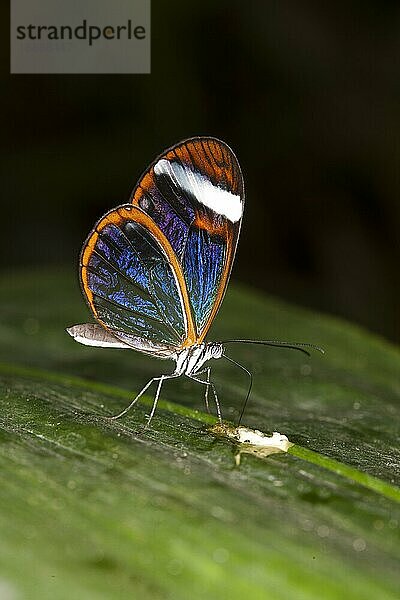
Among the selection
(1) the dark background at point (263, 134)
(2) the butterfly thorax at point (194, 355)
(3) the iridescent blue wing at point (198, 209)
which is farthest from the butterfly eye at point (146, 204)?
(1) the dark background at point (263, 134)

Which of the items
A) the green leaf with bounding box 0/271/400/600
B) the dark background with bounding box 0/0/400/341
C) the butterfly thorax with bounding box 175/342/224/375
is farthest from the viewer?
the dark background with bounding box 0/0/400/341

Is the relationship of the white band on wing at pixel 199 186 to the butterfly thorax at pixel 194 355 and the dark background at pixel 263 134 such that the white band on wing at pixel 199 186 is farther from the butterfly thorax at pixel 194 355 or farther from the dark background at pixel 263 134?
the dark background at pixel 263 134

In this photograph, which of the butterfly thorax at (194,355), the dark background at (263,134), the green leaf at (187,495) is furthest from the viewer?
the dark background at (263,134)

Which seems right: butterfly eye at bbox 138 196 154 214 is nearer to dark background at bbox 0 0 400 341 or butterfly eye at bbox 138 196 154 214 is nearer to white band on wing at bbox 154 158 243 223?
white band on wing at bbox 154 158 243 223

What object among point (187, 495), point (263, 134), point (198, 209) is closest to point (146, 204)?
point (198, 209)

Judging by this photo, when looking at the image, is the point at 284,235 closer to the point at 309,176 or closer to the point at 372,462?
the point at 309,176

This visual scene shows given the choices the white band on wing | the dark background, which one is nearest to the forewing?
the white band on wing
